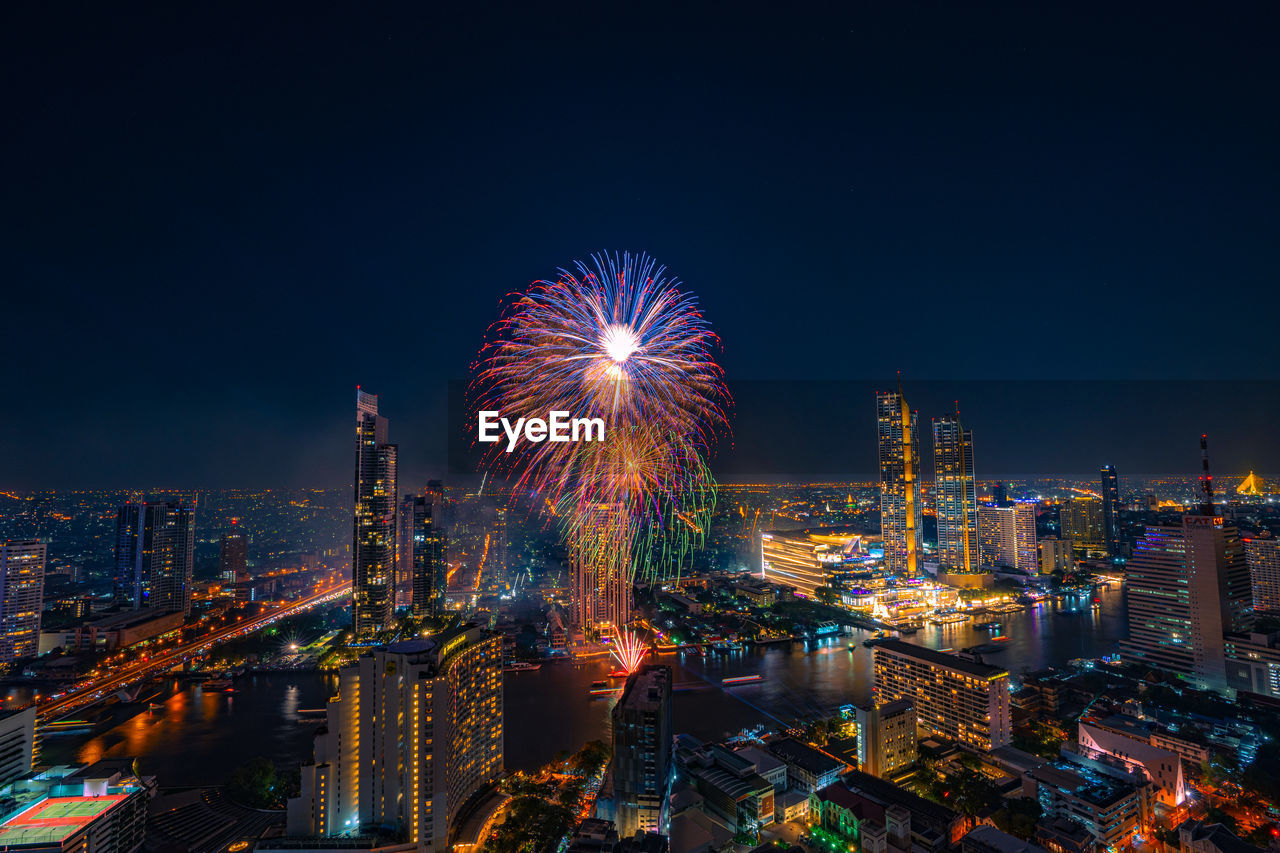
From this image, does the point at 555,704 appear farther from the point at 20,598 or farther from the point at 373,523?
the point at 20,598

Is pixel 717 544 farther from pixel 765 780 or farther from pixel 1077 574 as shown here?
pixel 765 780

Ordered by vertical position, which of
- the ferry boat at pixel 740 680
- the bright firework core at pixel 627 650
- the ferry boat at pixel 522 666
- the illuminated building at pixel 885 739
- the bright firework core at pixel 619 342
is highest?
the bright firework core at pixel 619 342

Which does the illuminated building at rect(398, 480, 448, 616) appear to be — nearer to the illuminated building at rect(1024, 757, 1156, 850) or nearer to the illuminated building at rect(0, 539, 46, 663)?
the illuminated building at rect(0, 539, 46, 663)

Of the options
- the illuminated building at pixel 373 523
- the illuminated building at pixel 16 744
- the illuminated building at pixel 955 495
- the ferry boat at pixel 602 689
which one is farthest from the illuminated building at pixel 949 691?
the illuminated building at pixel 955 495

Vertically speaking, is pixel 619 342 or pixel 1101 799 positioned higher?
pixel 619 342

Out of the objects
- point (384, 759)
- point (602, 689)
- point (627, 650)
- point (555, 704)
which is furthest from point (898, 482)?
point (384, 759)

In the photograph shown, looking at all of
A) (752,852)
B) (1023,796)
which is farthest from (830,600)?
(752,852)

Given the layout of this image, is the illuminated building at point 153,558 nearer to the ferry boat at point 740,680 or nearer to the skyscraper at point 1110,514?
the ferry boat at point 740,680
